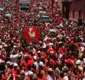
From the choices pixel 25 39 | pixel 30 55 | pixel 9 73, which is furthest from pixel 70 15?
pixel 9 73

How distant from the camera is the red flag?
23250 mm

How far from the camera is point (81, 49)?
21438mm

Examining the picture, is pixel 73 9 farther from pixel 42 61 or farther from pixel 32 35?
pixel 42 61

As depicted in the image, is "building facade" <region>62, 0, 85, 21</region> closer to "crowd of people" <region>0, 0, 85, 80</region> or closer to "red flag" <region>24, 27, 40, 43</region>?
"red flag" <region>24, 27, 40, 43</region>

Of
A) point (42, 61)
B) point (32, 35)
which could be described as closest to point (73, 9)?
point (32, 35)

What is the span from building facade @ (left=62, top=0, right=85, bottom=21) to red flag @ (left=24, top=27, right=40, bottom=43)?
73.1 feet

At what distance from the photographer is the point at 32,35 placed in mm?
23281

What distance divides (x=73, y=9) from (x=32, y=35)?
30.8 meters

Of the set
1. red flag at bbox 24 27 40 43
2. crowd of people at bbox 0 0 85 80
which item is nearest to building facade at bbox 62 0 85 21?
red flag at bbox 24 27 40 43

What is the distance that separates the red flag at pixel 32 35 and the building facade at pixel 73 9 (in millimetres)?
22287

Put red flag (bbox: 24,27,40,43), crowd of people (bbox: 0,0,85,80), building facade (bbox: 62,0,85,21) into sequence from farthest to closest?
building facade (bbox: 62,0,85,21)
red flag (bbox: 24,27,40,43)
crowd of people (bbox: 0,0,85,80)

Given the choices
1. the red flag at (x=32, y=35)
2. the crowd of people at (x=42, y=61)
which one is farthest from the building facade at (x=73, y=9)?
the crowd of people at (x=42, y=61)

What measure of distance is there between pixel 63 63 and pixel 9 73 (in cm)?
306

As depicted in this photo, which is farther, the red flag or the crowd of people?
the red flag
